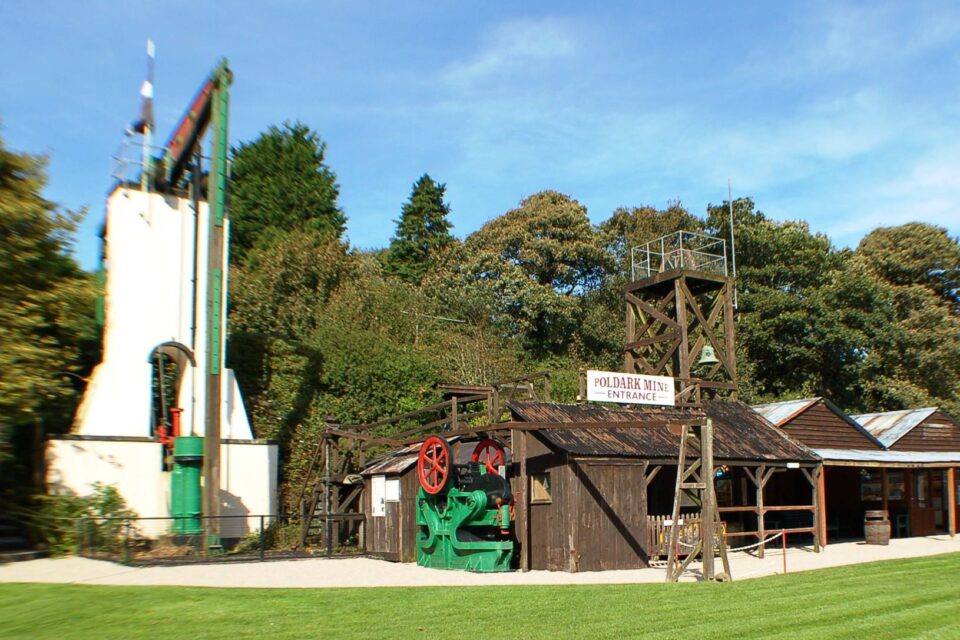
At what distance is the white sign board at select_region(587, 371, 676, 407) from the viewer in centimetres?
1789

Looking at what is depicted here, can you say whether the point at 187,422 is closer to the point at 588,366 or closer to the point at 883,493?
the point at 883,493

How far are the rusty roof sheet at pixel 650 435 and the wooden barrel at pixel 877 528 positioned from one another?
2815 millimetres

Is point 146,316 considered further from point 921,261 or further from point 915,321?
point 921,261

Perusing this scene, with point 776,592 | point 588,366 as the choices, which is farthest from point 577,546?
point 588,366

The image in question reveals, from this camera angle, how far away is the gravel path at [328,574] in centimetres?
1427

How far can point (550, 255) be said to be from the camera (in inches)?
1725

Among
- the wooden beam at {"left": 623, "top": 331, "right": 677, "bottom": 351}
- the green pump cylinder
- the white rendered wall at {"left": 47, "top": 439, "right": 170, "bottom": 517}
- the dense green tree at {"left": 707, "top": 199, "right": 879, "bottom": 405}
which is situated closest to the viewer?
the white rendered wall at {"left": 47, "top": 439, "right": 170, "bottom": 517}

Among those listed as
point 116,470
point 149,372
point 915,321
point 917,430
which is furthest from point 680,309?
point 915,321

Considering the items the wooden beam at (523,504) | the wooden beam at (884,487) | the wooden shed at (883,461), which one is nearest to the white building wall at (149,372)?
the wooden beam at (523,504)

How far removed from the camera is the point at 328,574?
54.1 feet

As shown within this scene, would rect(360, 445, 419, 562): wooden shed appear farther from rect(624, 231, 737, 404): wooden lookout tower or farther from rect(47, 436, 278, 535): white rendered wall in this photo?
rect(624, 231, 737, 404): wooden lookout tower

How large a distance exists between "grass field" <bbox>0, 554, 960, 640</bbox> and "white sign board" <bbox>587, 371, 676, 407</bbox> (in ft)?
15.8

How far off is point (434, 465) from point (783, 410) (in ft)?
41.0

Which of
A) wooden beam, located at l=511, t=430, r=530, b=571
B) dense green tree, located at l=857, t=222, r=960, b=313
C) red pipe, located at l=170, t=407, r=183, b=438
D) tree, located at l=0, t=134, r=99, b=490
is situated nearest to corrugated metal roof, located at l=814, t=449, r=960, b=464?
wooden beam, located at l=511, t=430, r=530, b=571
